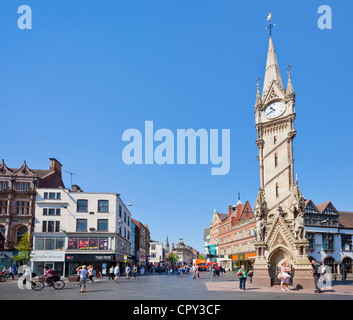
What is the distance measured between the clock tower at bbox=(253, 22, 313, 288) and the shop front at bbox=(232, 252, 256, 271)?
121ft

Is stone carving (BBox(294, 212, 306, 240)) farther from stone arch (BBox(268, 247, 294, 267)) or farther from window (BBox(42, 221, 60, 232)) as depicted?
window (BBox(42, 221, 60, 232))

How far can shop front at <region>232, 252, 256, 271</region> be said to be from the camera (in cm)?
6183

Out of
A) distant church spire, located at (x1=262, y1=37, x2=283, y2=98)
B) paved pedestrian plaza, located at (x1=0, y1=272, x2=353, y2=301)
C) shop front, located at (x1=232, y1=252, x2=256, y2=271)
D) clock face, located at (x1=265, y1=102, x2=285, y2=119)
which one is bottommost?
shop front, located at (x1=232, y1=252, x2=256, y2=271)

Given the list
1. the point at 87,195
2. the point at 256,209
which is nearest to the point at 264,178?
the point at 256,209

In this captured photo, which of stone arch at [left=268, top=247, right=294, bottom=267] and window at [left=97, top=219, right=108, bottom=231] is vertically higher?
window at [left=97, top=219, right=108, bottom=231]

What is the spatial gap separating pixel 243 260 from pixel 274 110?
157 feet

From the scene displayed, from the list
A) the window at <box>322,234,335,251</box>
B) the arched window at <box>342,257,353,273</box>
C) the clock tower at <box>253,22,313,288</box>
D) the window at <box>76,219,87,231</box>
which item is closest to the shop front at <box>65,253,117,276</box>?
the window at <box>76,219,87,231</box>

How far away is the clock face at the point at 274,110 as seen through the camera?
84.8 ft

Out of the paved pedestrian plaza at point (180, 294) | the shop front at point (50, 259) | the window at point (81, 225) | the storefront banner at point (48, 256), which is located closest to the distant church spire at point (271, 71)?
the paved pedestrian plaza at point (180, 294)

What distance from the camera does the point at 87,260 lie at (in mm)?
45062

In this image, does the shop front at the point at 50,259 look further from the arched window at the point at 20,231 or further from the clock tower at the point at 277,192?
the clock tower at the point at 277,192

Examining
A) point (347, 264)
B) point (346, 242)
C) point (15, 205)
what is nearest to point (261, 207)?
point (15, 205)
